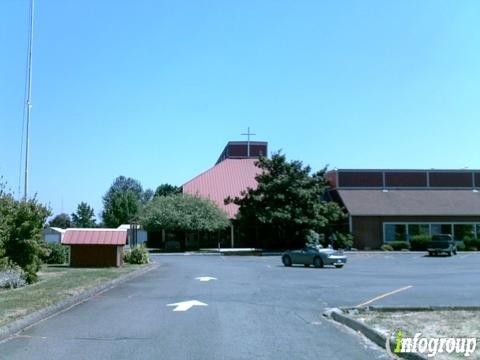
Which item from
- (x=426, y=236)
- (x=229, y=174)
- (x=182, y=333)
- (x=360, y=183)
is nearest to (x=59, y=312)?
(x=182, y=333)

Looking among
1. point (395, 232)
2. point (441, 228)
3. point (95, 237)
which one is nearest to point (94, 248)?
point (95, 237)

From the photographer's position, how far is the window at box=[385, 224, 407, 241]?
5784 centimetres

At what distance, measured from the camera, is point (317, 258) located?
33375mm

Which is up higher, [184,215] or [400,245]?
[184,215]

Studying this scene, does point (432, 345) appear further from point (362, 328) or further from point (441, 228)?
point (441, 228)

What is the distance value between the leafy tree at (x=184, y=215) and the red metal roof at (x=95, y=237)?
2503cm

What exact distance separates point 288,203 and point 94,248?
2636 centimetres

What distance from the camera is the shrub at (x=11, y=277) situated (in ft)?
65.7

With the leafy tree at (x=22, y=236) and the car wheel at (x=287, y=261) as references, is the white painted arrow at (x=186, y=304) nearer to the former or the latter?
the leafy tree at (x=22, y=236)

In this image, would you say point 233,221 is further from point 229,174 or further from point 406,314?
point 406,314

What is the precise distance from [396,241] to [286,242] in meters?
10.6

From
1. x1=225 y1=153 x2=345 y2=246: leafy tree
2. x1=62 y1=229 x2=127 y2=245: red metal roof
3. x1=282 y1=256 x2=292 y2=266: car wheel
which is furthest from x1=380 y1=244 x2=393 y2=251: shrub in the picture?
x1=62 y1=229 x2=127 y2=245: red metal roof

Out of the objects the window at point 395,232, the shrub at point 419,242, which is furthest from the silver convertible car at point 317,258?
the window at point 395,232

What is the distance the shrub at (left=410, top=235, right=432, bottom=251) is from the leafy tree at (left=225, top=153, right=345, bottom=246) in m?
7.26
